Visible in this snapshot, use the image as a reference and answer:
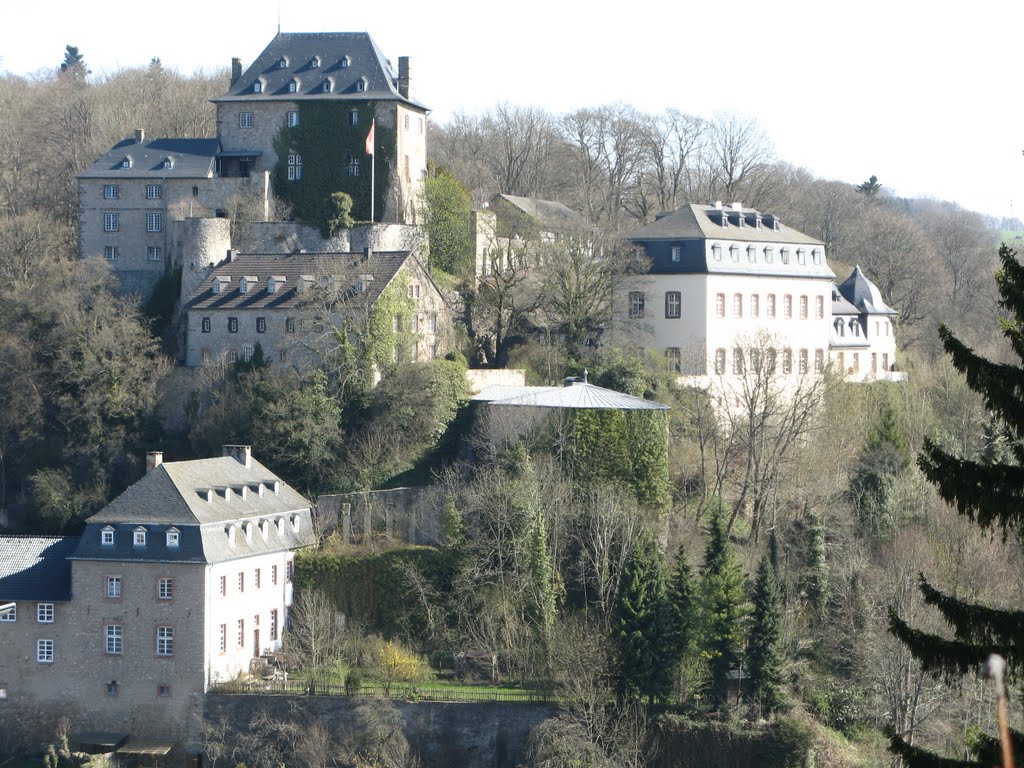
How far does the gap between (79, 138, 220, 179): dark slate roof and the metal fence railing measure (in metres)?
20.4

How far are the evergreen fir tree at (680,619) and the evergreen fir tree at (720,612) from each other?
0.90ft

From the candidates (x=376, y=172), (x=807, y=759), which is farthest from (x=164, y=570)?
(x=376, y=172)

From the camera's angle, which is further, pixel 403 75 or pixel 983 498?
pixel 403 75

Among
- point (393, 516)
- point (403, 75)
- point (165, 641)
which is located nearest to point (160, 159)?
point (403, 75)

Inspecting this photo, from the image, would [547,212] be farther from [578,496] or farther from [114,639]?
[114,639]

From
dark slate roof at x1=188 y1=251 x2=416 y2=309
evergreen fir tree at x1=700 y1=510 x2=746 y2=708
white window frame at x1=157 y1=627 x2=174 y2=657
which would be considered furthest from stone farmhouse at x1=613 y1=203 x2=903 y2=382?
white window frame at x1=157 y1=627 x2=174 y2=657

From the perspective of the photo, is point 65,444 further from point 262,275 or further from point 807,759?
point 807,759

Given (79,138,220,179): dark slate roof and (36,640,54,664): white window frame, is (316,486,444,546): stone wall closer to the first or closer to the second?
(36,640,54,664): white window frame

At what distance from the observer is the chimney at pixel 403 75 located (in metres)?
55.2

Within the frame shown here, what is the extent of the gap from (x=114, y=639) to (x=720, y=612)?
14.5 metres

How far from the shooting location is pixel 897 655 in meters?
34.9

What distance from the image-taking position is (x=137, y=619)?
3928 centimetres

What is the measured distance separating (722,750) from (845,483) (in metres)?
11.0

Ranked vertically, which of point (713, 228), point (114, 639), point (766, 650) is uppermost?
point (713, 228)
